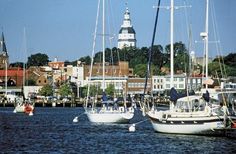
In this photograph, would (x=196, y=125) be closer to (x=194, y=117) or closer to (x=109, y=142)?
(x=194, y=117)

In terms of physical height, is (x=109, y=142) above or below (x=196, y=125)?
below

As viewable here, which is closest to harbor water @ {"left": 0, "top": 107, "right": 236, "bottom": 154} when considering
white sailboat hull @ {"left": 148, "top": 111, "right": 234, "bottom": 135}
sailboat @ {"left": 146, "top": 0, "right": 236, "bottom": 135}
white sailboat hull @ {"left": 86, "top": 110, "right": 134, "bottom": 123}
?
white sailboat hull @ {"left": 148, "top": 111, "right": 234, "bottom": 135}

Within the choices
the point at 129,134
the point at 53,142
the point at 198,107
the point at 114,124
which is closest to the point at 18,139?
the point at 53,142

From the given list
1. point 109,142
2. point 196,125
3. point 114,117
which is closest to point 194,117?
point 196,125

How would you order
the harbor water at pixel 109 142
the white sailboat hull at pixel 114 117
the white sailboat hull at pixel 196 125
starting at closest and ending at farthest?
the harbor water at pixel 109 142 → the white sailboat hull at pixel 196 125 → the white sailboat hull at pixel 114 117

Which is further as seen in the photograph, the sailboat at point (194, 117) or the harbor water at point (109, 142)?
the sailboat at point (194, 117)

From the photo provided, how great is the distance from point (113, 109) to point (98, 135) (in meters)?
17.6

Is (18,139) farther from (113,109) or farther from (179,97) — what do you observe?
(113,109)

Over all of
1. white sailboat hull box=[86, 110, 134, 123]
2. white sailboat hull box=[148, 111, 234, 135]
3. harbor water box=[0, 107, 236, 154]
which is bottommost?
harbor water box=[0, 107, 236, 154]

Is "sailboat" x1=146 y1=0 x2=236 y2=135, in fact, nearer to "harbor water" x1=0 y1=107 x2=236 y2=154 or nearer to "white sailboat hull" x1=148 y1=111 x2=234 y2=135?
"white sailboat hull" x1=148 y1=111 x2=234 y2=135

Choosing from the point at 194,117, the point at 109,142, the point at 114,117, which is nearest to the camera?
the point at 109,142

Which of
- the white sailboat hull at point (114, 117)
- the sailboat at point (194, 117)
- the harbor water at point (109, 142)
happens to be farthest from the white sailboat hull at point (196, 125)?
the white sailboat hull at point (114, 117)

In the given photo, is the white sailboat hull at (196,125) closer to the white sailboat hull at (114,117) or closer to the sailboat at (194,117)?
the sailboat at (194,117)

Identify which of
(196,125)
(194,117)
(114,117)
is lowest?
(196,125)
